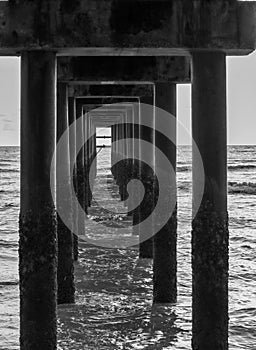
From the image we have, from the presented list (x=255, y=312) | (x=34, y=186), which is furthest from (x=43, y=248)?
Answer: (x=255, y=312)

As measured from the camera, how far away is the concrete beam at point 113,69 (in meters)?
6.55

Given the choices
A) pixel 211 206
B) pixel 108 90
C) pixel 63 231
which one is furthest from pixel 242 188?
pixel 211 206

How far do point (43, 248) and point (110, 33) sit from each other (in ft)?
5.46

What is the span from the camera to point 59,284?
23.0ft

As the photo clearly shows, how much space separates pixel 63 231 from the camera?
7176mm

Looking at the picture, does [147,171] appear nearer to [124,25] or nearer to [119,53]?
[119,53]

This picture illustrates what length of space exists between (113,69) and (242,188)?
2832 centimetres

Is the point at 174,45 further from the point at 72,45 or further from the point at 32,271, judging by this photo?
the point at 32,271

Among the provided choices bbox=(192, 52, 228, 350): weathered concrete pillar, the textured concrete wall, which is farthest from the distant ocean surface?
the textured concrete wall

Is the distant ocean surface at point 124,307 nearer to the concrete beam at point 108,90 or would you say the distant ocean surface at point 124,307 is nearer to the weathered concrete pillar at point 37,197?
the weathered concrete pillar at point 37,197

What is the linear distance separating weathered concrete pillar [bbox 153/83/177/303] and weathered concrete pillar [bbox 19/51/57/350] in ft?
8.36

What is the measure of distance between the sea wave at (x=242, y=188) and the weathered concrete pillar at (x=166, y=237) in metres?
25.3

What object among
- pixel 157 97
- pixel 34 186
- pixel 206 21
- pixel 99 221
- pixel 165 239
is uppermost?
pixel 206 21

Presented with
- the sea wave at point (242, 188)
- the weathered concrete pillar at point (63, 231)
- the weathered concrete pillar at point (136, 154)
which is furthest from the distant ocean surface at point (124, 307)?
the sea wave at point (242, 188)
